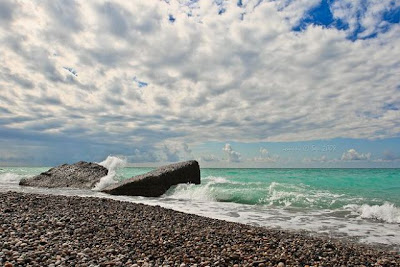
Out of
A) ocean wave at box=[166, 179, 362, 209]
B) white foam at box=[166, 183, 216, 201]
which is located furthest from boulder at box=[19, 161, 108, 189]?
ocean wave at box=[166, 179, 362, 209]

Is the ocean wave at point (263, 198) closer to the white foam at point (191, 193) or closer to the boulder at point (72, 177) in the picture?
the white foam at point (191, 193)

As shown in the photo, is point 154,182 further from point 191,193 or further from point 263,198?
point 263,198

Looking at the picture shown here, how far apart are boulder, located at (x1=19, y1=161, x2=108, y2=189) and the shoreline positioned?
41.2ft

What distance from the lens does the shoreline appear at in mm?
4520

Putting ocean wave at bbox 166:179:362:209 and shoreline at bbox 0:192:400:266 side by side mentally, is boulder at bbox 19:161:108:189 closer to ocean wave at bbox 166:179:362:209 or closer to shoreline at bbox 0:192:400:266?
ocean wave at bbox 166:179:362:209

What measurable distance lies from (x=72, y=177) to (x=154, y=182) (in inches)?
291

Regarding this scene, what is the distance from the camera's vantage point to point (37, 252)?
4.45 meters

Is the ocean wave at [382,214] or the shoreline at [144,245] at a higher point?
the shoreline at [144,245]

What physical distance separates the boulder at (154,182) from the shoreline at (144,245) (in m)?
8.36

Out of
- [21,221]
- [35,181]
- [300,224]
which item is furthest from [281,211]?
[35,181]

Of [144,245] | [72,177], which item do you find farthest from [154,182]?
[144,245]

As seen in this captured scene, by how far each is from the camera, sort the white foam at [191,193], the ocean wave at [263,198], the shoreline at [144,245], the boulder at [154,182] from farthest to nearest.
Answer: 1. the boulder at [154,182]
2. the white foam at [191,193]
3. the ocean wave at [263,198]
4. the shoreline at [144,245]

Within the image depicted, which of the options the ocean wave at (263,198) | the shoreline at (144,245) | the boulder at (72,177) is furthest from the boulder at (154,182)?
the shoreline at (144,245)

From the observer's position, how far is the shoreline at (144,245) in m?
4.52
